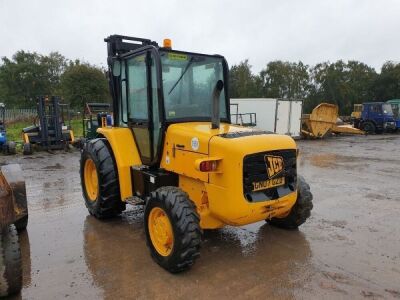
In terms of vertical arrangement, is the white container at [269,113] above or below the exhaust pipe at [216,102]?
below

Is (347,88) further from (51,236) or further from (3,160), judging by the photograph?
(51,236)

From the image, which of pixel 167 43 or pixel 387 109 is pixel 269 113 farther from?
pixel 167 43

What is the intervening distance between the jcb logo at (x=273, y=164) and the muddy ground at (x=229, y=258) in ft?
3.55

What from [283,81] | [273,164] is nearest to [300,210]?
[273,164]

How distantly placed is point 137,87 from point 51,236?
238 centimetres

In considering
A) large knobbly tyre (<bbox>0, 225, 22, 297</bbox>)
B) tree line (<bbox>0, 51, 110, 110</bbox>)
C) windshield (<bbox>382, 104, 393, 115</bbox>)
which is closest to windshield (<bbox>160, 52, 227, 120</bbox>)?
large knobbly tyre (<bbox>0, 225, 22, 297</bbox>)

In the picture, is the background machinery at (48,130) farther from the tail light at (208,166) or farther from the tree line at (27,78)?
the tree line at (27,78)

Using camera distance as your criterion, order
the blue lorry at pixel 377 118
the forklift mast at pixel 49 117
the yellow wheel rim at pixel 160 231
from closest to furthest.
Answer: the yellow wheel rim at pixel 160 231 < the forklift mast at pixel 49 117 < the blue lorry at pixel 377 118

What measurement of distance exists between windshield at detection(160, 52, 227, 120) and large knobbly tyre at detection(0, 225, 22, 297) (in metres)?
2.19

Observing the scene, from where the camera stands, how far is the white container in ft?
64.2

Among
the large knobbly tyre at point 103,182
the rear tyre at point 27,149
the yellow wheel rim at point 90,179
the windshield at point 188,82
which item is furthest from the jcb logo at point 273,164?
the rear tyre at point 27,149

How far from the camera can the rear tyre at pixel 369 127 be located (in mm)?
26823

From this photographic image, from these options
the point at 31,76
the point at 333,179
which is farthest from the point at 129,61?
the point at 31,76

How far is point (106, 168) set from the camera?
5.23 metres
